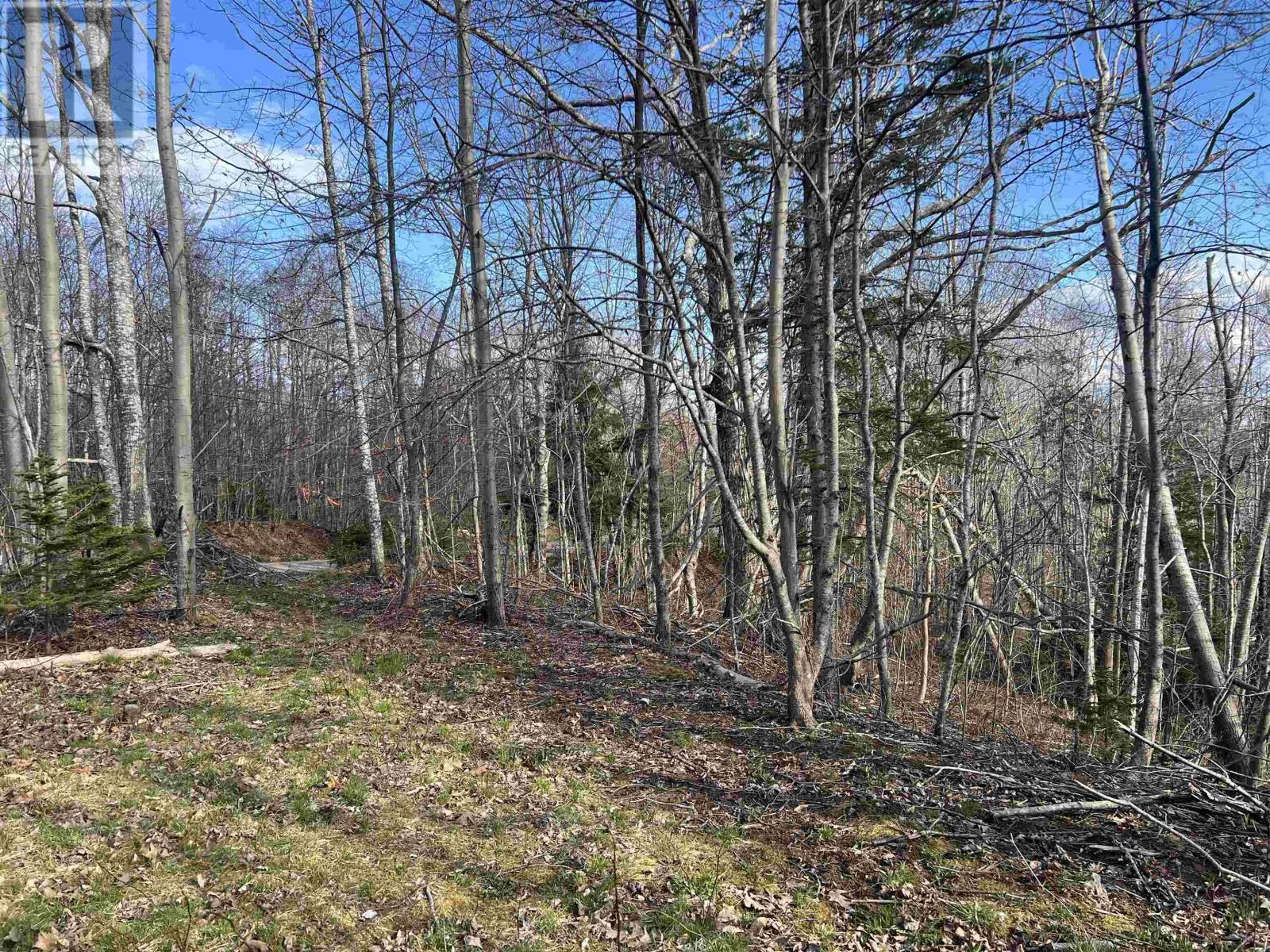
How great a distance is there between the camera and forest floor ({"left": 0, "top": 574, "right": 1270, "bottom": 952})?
304 cm

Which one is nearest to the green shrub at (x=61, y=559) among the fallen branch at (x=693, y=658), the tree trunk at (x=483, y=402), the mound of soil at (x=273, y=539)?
the tree trunk at (x=483, y=402)

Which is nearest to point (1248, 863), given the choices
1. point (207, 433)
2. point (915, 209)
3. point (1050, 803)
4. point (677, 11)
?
point (1050, 803)

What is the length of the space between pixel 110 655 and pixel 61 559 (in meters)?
1.10

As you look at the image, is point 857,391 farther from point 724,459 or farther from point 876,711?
point 876,711

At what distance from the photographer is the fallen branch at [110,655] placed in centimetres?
592

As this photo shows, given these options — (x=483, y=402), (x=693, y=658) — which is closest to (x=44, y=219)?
(x=483, y=402)

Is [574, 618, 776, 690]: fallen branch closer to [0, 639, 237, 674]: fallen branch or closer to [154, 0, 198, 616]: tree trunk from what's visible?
[0, 639, 237, 674]: fallen branch

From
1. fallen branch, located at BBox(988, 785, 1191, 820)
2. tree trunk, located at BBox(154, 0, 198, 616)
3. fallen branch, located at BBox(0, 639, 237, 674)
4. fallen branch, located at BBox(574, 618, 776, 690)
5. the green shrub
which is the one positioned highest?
tree trunk, located at BBox(154, 0, 198, 616)

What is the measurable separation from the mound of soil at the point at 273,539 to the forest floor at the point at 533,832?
33.8 feet

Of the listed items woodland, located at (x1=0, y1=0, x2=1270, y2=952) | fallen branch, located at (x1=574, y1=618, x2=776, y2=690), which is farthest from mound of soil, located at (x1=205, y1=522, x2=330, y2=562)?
fallen branch, located at (x1=574, y1=618, x2=776, y2=690)

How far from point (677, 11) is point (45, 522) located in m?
6.62

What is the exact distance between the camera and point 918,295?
7.47 meters

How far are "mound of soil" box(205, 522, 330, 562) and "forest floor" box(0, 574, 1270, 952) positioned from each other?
10.3 metres

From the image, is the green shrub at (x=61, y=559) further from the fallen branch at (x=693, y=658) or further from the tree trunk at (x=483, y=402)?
the fallen branch at (x=693, y=658)
